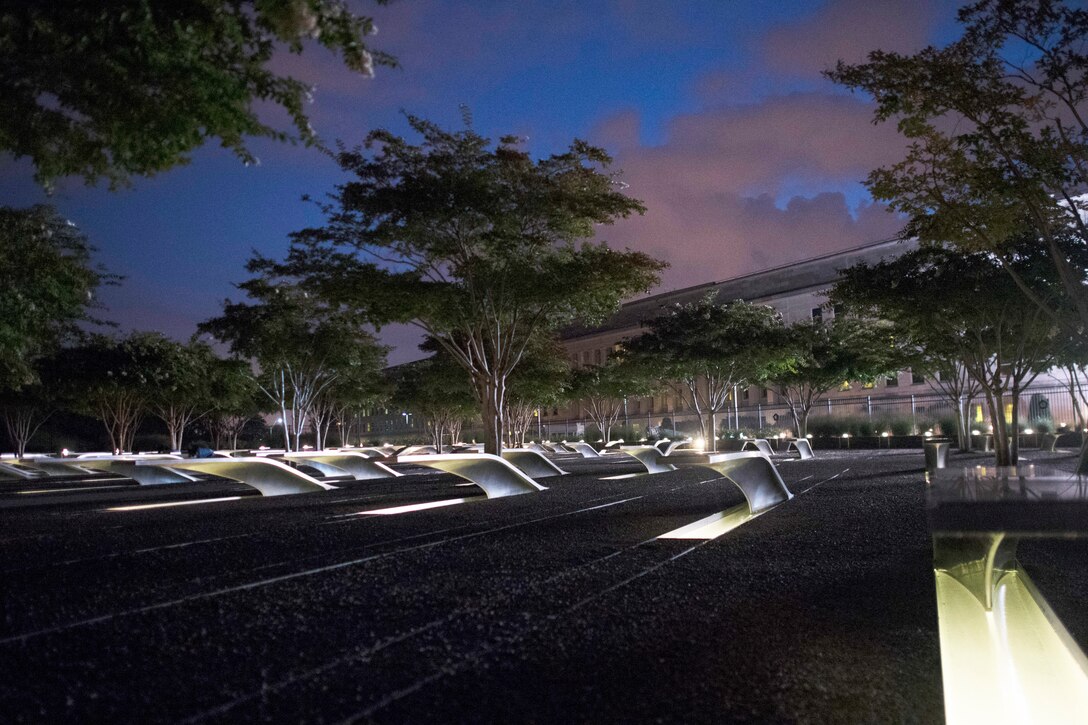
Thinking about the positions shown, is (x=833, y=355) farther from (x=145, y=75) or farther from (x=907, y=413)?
(x=145, y=75)

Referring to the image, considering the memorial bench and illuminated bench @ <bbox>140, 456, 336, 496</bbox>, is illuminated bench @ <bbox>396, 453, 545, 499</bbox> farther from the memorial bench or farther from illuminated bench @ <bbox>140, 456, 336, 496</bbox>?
the memorial bench

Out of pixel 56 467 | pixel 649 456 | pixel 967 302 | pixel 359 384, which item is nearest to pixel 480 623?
pixel 649 456

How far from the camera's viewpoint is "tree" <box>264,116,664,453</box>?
645 inches

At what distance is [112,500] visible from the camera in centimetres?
1255

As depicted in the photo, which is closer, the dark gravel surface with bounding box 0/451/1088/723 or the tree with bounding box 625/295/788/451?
the dark gravel surface with bounding box 0/451/1088/723

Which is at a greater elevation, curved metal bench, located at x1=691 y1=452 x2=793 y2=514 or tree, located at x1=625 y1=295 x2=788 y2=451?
tree, located at x1=625 y1=295 x2=788 y2=451

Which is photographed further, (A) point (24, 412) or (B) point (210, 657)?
(A) point (24, 412)

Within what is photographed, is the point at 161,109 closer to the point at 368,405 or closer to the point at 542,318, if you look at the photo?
the point at 542,318

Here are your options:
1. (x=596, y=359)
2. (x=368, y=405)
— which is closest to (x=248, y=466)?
(x=368, y=405)

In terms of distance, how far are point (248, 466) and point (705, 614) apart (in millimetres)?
9412

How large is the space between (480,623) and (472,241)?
14282 mm

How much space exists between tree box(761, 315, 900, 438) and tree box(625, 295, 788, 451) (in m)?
0.93

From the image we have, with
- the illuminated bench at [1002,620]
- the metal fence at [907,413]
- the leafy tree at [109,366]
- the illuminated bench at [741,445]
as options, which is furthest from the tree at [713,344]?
the illuminated bench at [1002,620]

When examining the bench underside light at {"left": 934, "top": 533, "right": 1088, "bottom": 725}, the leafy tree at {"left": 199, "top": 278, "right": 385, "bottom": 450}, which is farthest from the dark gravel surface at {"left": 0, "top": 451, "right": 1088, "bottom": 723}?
the leafy tree at {"left": 199, "top": 278, "right": 385, "bottom": 450}
